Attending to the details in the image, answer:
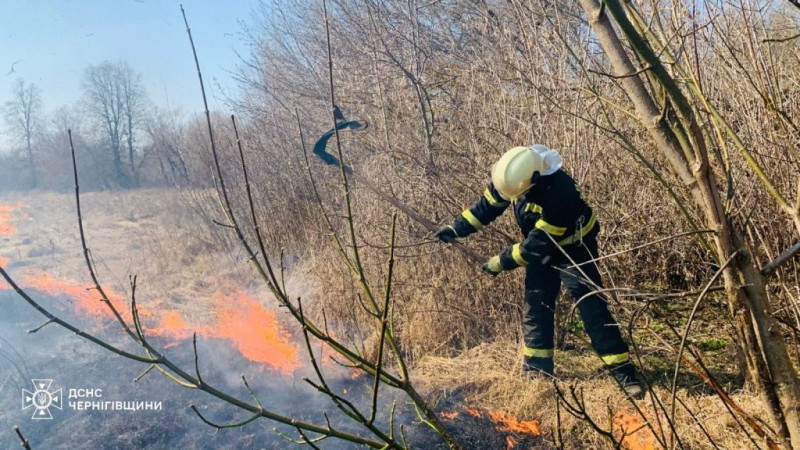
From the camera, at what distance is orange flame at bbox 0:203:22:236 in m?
12.5

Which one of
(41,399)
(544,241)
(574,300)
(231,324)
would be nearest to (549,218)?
(544,241)

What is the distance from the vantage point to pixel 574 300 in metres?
4.77

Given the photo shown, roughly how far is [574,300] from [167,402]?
4.00 m

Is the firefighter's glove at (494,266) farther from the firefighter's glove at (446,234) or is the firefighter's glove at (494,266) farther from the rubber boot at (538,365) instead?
the rubber boot at (538,365)

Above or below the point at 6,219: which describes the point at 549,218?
below

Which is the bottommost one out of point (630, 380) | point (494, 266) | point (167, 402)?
point (630, 380)

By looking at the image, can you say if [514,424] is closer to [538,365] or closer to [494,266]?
[538,365]

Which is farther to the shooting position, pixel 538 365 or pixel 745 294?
pixel 538 365

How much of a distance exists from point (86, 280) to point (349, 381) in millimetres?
6598

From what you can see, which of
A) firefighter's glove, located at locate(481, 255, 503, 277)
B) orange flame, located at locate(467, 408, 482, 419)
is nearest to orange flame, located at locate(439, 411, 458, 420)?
orange flame, located at locate(467, 408, 482, 419)

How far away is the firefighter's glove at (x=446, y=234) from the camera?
489 cm

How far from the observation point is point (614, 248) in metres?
5.61

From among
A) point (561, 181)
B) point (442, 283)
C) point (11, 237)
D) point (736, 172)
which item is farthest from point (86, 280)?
point (736, 172)

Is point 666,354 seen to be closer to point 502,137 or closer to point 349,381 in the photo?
point 502,137
